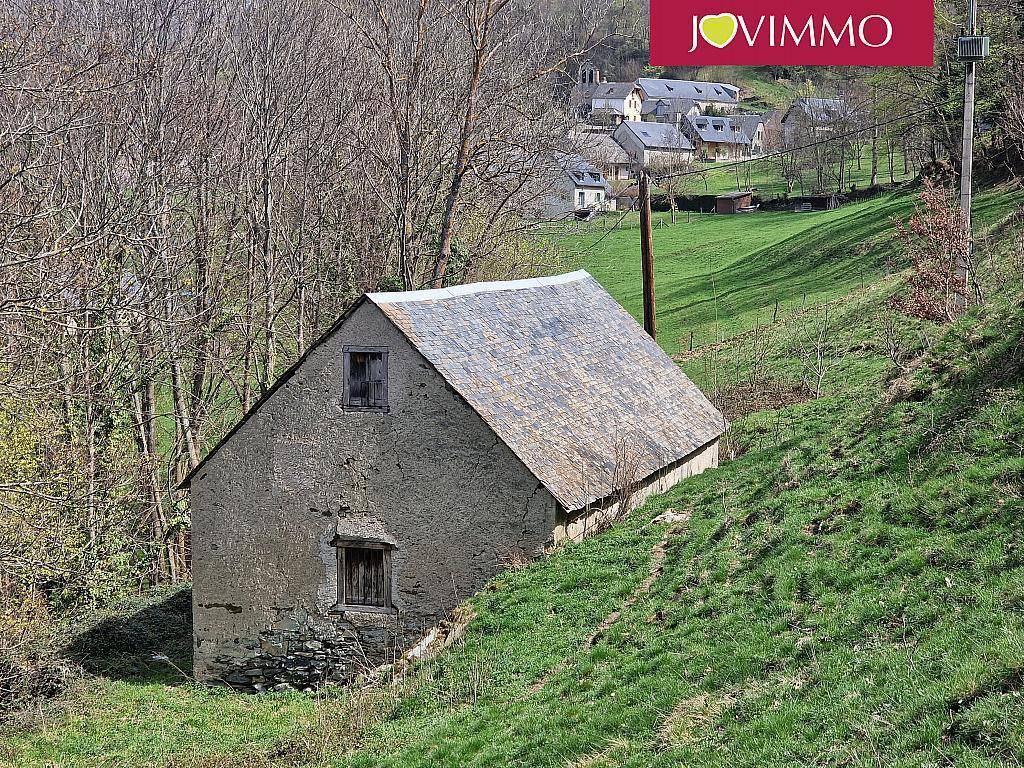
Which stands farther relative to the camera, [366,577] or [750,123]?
[750,123]

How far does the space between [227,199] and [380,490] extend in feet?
53.0

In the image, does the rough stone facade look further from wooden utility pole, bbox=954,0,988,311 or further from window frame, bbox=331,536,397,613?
wooden utility pole, bbox=954,0,988,311

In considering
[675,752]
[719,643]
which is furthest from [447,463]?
[675,752]

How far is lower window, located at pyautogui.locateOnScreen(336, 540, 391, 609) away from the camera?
707 inches

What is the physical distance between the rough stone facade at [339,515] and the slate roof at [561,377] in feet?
1.52

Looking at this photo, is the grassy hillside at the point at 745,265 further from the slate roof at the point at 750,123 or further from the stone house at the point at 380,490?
the slate roof at the point at 750,123

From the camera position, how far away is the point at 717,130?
12069 centimetres

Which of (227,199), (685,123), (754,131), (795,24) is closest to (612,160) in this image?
(685,123)

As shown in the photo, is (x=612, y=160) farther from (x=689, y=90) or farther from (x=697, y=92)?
(x=689, y=90)

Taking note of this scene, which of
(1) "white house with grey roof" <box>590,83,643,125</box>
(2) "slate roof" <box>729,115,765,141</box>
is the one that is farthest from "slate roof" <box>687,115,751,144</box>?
(1) "white house with grey roof" <box>590,83,643,125</box>

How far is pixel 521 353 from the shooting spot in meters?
19.9

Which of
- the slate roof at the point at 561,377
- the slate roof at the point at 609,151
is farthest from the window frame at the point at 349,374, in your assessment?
the slate roof at the point at 609,151

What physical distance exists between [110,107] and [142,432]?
317 inches

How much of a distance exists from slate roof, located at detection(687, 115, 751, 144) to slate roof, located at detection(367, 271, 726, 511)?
324 ft
